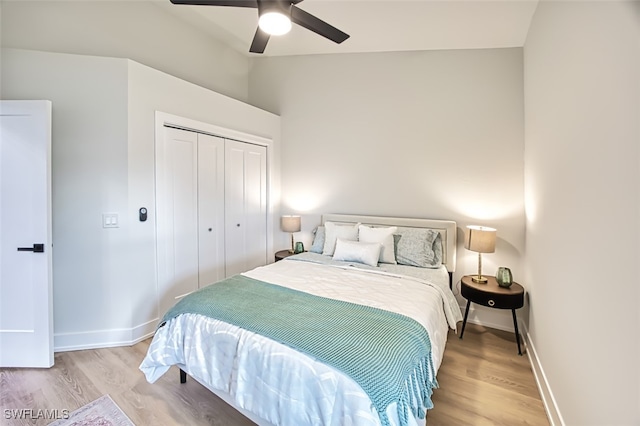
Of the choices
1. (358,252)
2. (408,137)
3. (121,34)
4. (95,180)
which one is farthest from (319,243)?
(121,34)

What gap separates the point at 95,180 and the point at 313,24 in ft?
7.39

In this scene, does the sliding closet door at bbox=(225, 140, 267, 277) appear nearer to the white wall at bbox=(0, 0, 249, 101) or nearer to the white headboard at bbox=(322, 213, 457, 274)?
the white wall at bbox=(0, 0, 249, 101)

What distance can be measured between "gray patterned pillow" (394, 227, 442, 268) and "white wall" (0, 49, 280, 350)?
255 cm

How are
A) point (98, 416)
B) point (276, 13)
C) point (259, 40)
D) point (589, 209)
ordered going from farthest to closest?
point (259, 40), point (98, 416), point (276, 13), point (589, 209)

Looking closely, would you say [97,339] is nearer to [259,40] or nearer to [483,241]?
[259,40]

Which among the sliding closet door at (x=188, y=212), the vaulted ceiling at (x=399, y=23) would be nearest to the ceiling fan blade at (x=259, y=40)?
the vaulted ceiling at (x=399, y=23)

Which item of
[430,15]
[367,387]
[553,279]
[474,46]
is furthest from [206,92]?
[553,279]

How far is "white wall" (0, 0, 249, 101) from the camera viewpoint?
2758mm

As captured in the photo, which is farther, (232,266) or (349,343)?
(232,266)

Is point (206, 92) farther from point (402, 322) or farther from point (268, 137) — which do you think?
point (402, 322)

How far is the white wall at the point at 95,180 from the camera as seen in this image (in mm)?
2539

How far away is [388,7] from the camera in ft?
8.84

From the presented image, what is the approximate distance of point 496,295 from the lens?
8.71 ft

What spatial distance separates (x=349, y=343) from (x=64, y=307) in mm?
2624
